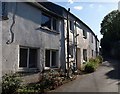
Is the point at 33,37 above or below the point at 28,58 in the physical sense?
above

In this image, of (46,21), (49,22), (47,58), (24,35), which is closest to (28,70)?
(24,35)

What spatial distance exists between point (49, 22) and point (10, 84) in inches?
273

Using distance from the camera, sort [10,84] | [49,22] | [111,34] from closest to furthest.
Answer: [10,84] → [49,22] → [111,34]

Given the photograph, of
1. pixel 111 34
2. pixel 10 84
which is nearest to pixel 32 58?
pixel 10 84

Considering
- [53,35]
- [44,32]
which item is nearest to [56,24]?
[53,35]

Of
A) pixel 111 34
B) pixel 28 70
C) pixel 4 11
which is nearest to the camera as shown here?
pixel 4 11

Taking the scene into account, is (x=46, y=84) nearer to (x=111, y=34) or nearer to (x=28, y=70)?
(x=28, y=70)

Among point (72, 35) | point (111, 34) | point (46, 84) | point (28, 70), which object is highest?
point (111, 34)

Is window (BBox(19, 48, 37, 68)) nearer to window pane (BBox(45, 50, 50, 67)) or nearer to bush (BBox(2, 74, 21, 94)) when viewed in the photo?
window pane (BBox(45, 50, 50, 67))

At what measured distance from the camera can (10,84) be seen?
31.9ft

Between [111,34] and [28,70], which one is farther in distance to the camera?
[111,34]

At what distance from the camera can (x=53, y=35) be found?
1595 centimetres

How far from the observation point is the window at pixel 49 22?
15054 mm

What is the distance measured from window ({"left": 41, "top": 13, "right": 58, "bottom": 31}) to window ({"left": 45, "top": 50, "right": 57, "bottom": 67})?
157 cm
